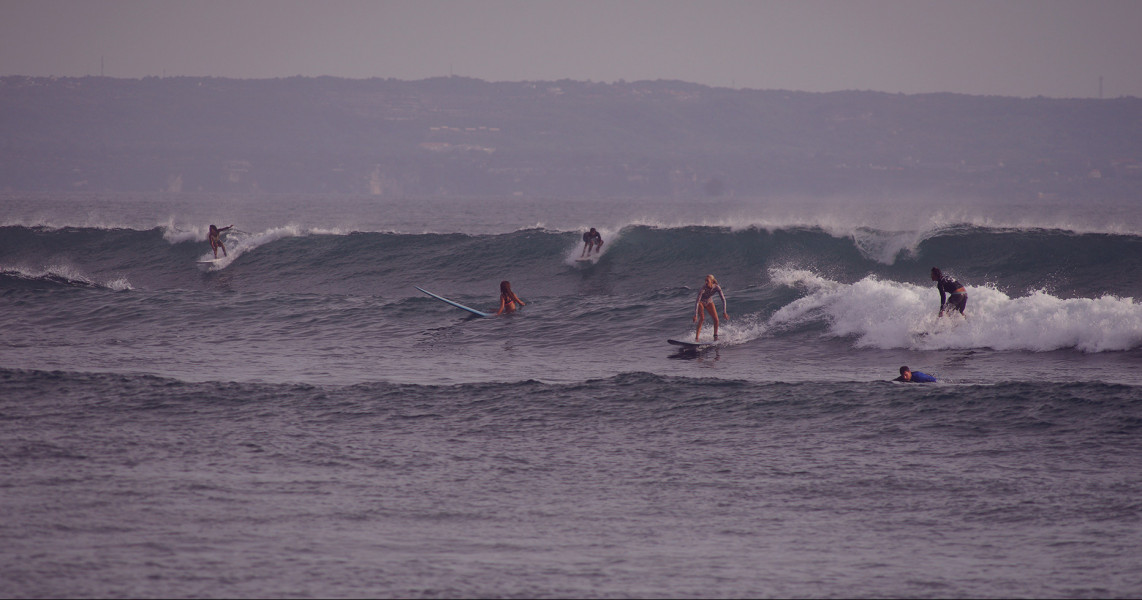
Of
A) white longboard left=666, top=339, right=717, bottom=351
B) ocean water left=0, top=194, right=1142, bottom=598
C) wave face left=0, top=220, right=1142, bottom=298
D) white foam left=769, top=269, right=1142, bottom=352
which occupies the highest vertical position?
wave face left=0, top=220, right=1142, bottom=298

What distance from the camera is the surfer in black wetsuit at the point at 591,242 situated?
94.3 feet

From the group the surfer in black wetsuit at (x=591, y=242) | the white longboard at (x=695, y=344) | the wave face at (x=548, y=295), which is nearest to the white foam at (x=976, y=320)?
the wave face at (x=548, y=295)

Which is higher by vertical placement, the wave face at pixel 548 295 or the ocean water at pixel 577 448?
the wave face at pixel 548 295

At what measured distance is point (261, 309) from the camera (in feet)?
71.8

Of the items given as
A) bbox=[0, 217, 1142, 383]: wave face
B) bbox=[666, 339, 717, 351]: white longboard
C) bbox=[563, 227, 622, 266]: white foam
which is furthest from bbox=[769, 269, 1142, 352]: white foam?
bbox=[563, 227, 622, 266]: white foam

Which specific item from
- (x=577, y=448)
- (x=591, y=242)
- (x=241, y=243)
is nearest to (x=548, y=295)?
(x=591, y=242)

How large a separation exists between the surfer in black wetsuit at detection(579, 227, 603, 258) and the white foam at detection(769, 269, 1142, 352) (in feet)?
34.4

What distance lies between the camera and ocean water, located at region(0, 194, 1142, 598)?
7.23 m

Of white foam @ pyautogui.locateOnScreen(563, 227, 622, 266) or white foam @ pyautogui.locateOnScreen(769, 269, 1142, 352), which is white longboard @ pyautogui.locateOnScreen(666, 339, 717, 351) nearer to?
white foam @ pyautogui.locateOnScreen(769, 269, 1142, 352)

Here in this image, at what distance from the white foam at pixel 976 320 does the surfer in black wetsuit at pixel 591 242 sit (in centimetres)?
1047

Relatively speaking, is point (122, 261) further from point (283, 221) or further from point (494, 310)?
point (283, 221)

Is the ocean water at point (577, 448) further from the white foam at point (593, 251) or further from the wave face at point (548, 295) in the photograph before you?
the white foam at point (593, 251)

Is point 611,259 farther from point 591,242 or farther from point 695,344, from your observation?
point 695,344

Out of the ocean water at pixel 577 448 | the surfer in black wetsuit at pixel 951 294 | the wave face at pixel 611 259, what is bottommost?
the ocean water at pixel 577 448
